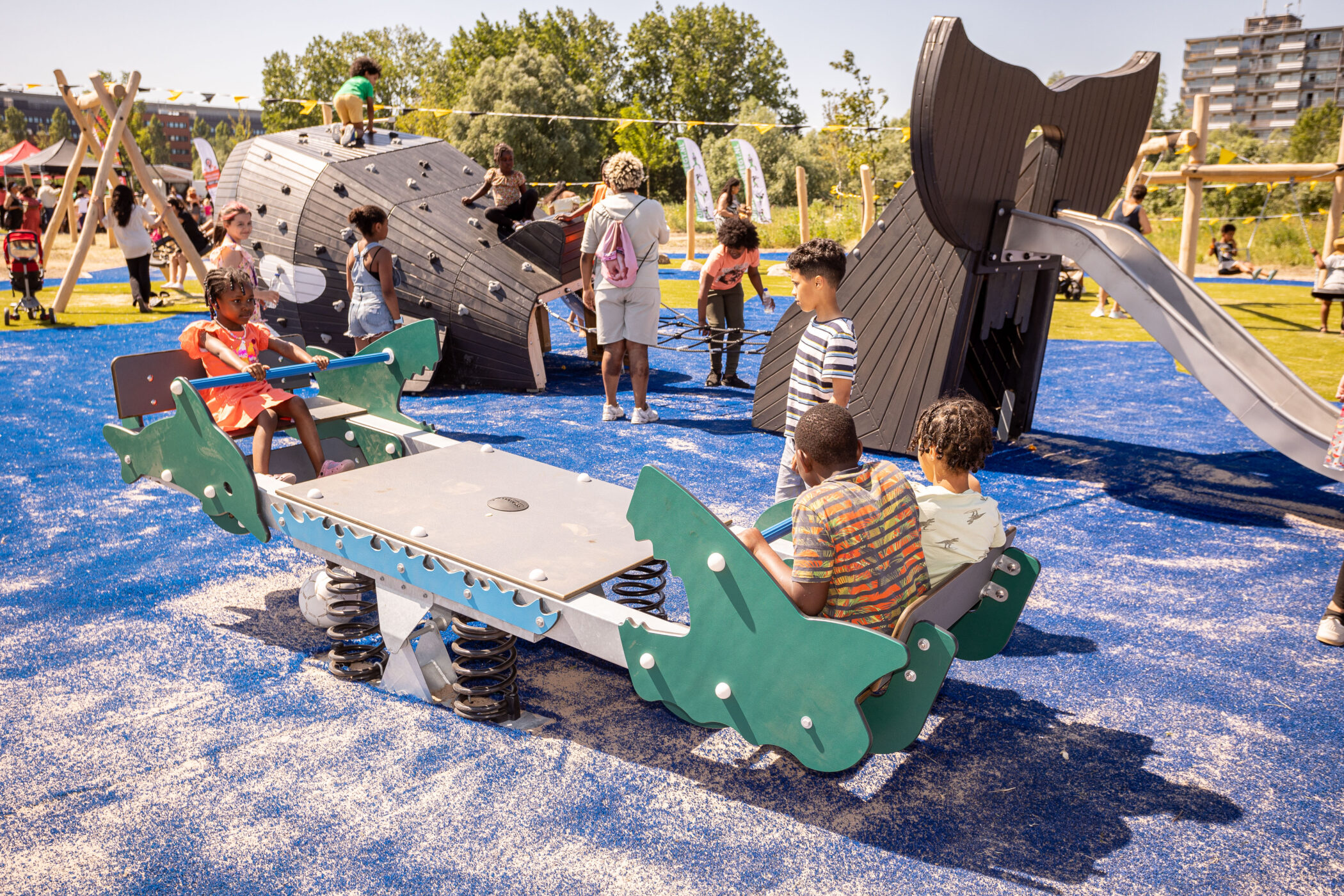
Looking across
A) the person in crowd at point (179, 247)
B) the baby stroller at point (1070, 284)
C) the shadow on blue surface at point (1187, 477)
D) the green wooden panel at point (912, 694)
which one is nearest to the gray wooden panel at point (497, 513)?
the green wooden panel at point (912, 694)

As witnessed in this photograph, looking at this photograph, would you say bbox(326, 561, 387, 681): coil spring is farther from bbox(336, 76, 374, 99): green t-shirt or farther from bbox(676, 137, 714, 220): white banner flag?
bbox(676, 137, 714, 220): white banner flag

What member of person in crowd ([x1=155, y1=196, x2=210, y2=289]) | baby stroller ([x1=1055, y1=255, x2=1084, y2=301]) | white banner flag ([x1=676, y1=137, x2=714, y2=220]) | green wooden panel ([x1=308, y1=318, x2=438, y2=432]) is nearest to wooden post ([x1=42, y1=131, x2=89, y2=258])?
person in crowd ([x1=155, y1=196, x2=210, y2=289])

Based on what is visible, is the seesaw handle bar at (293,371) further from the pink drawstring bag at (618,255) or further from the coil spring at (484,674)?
the pink drawstring bag at (618,255)

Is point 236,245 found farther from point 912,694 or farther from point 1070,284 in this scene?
point 1070,284

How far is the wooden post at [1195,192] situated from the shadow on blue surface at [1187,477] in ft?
23.6

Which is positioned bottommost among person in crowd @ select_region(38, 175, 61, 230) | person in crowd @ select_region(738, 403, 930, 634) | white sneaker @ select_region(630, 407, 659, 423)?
white sneaker @ select_region(630, 407, 659, 423)

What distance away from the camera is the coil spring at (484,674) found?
347cm

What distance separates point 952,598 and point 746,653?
0.79m

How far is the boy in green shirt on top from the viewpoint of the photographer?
955cm

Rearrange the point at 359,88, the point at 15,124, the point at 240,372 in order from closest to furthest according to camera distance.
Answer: the point at 240,372, the point at 359,88, the point at 15,124

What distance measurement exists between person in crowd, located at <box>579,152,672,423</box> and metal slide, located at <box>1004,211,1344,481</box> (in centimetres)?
275

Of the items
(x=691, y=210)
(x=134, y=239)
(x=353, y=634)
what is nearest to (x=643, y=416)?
(x=353, y=634)

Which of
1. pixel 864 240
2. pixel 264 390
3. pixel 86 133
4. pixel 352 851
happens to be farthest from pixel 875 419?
pixel 86 133

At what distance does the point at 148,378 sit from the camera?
4.78 m
